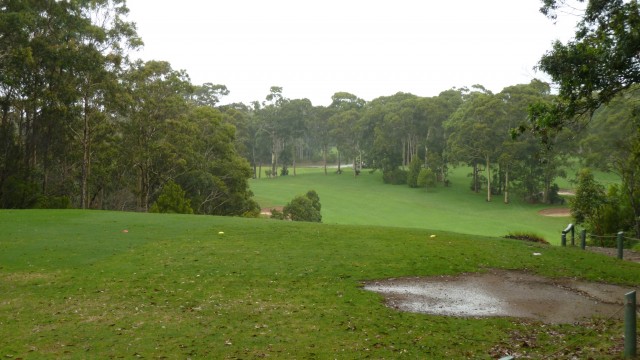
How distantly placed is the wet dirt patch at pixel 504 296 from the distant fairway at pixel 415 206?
32.3 meters

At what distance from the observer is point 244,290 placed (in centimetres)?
1338

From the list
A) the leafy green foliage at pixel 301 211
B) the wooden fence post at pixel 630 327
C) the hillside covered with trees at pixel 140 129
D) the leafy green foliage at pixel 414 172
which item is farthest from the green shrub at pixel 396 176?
the wooden fence post at pixel 630 327

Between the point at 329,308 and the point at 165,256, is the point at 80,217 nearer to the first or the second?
the point at 165,256

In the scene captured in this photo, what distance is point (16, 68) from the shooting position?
3200cm

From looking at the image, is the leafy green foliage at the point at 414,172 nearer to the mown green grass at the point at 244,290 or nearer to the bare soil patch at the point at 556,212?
the bare soil patch at the point at 556,212

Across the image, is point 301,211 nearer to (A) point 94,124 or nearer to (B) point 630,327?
(A) point 94,124

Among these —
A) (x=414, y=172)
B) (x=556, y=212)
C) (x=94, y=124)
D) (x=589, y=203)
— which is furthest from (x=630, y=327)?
(x=414, y=172)

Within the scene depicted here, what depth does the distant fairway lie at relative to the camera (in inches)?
2163

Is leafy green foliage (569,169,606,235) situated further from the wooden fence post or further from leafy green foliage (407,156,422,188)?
leafy green foliage (407,156,422,188)

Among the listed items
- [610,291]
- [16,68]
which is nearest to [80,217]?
[16,68]

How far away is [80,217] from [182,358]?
18472 mm

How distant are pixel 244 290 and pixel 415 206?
57.3 m

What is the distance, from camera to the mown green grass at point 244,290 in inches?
374

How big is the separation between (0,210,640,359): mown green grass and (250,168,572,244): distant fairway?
100 feet
